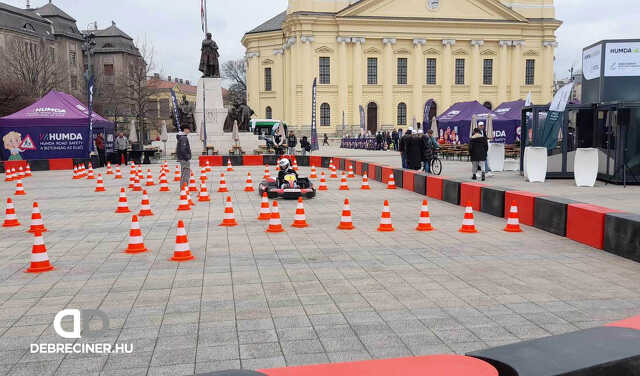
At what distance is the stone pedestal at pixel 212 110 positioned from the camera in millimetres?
38650

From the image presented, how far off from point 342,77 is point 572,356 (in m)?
67.0

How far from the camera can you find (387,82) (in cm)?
6931

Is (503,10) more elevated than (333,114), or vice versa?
(503,10)

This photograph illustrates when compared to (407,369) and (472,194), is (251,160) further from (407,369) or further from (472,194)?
(407,369)

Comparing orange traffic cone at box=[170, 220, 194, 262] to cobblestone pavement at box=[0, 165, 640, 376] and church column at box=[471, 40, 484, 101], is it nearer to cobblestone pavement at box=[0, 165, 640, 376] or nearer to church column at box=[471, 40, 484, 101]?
cobblestone pavement at box=[0, 165, 640, 376]

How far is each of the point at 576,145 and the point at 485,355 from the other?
58.0 feet

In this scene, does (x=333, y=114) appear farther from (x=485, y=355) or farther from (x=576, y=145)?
(x=485, y=355)

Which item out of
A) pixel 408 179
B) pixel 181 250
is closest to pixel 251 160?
pixel 408 179

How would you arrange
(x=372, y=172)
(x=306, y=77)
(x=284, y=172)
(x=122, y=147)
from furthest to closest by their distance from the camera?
1. (x=306, y=77)
2. (x=122, y=147)
3. (x=372, y=172)
4. (x=284, y=172)

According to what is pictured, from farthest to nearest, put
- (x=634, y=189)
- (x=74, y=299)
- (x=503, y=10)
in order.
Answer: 1. (x=503, y=10)
2. (x=634, y=189)
3. (x=74, y=299)

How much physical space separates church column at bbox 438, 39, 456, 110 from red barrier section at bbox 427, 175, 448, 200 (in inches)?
2294

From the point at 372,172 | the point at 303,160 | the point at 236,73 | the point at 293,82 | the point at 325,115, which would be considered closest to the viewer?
the point at 372,172

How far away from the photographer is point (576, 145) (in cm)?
1867

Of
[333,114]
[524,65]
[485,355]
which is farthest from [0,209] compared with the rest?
[524,65]
